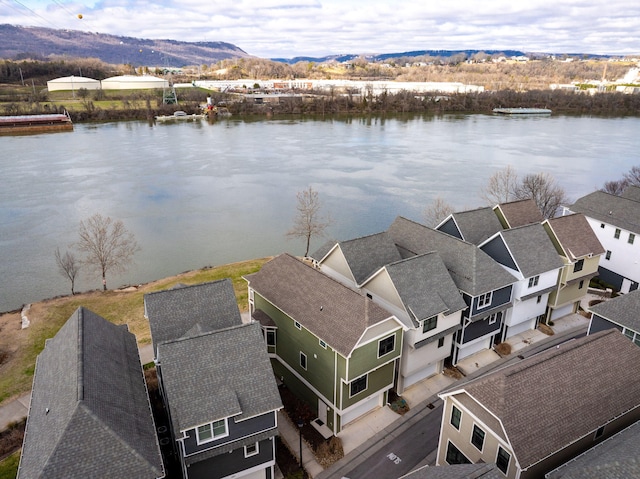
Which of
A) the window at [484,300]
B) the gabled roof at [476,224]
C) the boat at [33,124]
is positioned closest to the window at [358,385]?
the window at [484,300]

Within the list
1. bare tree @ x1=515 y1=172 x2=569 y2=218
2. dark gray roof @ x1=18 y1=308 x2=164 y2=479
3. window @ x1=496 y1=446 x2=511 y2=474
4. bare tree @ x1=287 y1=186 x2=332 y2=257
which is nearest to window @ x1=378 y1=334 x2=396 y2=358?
window @ x1=496 y1=446 x2=511 y2=474

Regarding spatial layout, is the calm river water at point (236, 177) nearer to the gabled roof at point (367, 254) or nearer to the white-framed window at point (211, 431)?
the gabled roof at point (367, 254)

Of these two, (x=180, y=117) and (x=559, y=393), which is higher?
(x=180, y=117)

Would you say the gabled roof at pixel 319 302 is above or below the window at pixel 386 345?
above

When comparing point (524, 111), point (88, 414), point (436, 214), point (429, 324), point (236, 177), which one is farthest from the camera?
point (524, 111)

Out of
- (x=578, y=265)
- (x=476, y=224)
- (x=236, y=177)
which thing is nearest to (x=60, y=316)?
(x=476, y=224)

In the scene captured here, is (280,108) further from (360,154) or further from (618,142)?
(618,142)

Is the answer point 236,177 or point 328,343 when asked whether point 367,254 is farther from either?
point 236,177
